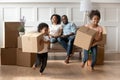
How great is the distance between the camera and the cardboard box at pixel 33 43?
15.7 feet

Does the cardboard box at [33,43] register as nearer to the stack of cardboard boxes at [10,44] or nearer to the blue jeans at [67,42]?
the stack of cardboard boxes at [10,44]

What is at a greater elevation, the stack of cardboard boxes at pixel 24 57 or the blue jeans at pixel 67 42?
the blue jeans at pixel 67 42

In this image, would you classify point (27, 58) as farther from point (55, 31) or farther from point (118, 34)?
point (118, 34)

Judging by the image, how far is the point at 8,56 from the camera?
594 cm

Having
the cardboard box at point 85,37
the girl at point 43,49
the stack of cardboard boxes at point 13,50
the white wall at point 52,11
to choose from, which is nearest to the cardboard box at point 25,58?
the stack of cardboard boxes at point 13,50

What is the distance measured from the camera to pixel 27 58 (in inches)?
229

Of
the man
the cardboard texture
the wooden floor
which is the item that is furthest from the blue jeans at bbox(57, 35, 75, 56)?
the cardboard texture

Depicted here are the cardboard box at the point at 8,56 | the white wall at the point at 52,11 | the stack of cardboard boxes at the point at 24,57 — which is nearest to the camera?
the stack of cardboard boxes at the point at 24,57

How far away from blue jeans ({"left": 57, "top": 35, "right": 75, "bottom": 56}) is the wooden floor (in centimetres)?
42

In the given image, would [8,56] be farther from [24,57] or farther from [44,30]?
[44,30]

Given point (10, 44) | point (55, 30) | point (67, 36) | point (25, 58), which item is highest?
point (55, 30)

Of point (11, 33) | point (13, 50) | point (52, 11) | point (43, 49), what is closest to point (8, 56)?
point (13, 50)

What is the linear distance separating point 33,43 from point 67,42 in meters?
1.84

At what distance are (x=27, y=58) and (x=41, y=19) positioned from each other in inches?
77.1
